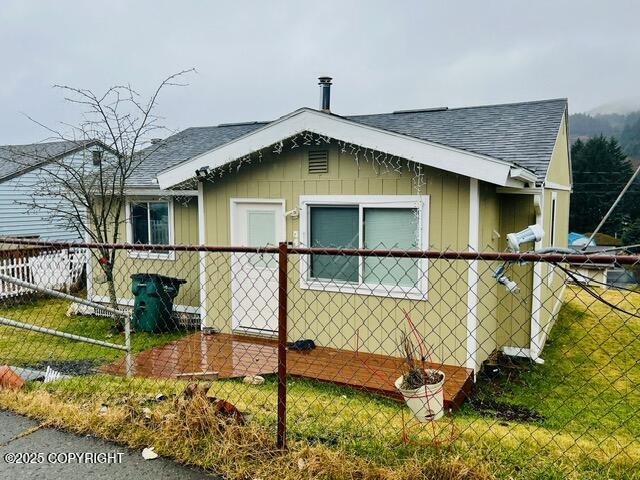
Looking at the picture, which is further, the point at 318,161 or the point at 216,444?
the point at 318,161

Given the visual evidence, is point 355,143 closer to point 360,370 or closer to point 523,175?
point 523,175

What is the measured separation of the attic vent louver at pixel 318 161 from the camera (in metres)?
6.94

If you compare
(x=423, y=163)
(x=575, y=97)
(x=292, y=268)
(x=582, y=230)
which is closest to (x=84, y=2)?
(x=292, y=268)

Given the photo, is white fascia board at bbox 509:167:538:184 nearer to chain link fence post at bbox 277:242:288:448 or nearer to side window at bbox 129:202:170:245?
chain link fence post at bbox 277:242:288:448

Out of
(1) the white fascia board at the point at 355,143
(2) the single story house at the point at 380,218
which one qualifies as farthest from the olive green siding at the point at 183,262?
(1) the white fascia board at the point at 355,143

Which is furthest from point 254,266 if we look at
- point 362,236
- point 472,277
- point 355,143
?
point 472,277

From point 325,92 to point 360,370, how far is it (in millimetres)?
4417

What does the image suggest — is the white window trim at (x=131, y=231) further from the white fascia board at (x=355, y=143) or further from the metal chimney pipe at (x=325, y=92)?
the metal chimney pipe at (x=325, y=92)

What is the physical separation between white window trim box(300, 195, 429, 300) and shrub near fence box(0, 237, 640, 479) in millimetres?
31

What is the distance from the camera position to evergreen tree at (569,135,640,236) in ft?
97.3

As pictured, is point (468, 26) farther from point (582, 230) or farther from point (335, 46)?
point (582, 230)

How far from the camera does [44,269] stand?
472 inches

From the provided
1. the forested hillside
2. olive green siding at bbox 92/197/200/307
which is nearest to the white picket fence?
olive green siding at bbox 92/197/200/307

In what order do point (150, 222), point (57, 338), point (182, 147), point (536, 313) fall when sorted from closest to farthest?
point (536, 313)
point (57, 338)
point (150, 222)
point (182, 147)
